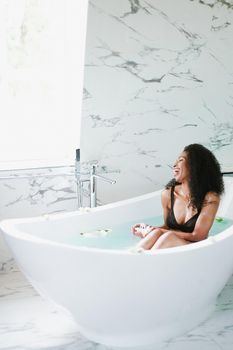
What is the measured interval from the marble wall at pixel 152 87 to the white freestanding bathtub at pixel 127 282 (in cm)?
113

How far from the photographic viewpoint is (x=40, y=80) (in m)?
3.21

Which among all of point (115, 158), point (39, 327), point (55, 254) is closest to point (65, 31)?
point (115, 158)

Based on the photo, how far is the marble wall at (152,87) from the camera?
2957mm

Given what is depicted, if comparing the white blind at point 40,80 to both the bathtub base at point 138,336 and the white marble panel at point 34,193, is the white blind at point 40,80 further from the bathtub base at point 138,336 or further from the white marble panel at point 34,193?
the bathtub base at point 138,336

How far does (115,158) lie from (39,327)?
4.54 ft

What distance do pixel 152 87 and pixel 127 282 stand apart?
1.62m

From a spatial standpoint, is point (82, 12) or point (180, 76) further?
point (180, 76)

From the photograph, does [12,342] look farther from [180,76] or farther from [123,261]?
[180,76]

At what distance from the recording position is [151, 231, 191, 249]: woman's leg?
7.94ft

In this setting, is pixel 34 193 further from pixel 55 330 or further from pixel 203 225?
pixel 203 225

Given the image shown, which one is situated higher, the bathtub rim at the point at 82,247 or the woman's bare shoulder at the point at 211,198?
the woman's bare shoulder at the point at 211,198

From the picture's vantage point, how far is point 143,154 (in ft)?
11.2

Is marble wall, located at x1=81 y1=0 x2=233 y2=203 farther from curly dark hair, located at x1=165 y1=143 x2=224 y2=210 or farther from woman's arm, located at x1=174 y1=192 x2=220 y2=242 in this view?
woman's arm, located at x1=174 y1=192 x2=220 y2=242

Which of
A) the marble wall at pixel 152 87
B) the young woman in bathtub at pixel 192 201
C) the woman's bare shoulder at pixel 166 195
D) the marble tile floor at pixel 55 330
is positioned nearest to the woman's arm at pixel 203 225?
the young woman in bathtub at pixel 192 201
